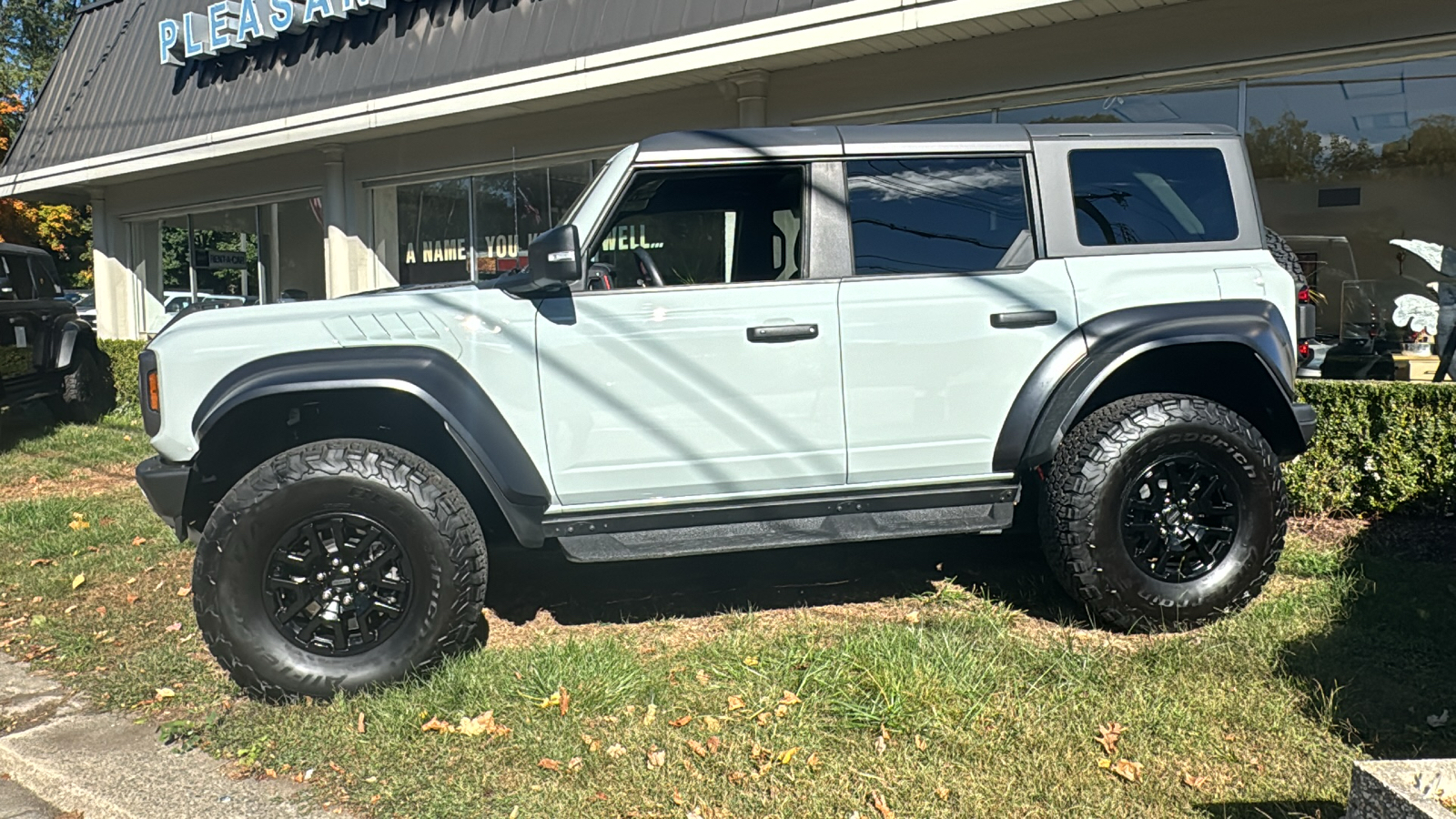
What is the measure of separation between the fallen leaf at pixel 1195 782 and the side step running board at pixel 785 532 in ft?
4.15

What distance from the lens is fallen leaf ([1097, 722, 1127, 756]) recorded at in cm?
313

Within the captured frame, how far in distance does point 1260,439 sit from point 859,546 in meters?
2.12

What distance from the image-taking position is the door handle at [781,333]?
149 inches

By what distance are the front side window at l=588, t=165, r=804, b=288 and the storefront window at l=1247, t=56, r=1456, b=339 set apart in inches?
177

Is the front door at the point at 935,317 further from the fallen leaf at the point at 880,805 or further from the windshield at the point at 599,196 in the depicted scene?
the fallen leaf at the point at 880,805

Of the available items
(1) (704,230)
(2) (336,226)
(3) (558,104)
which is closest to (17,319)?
(2) (336,226)

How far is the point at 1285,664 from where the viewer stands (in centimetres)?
368

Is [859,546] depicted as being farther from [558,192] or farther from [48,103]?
[48,103]

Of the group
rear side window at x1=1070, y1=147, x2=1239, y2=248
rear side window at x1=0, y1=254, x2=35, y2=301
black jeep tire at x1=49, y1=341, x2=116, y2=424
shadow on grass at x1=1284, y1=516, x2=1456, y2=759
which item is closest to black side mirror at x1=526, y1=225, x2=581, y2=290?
rear side window at x1=1070, y1=147, x2=1239, y2=248

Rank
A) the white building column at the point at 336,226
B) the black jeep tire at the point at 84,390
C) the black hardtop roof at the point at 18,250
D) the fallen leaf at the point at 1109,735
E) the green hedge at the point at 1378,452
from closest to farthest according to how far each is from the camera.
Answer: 1. the fallen leaf at the point at 1109,735
2. the green hedge at the point at 1378,452
3. the black hardtop roof at the point at 18,250
4. the black jeep tire at the point at 84,390
5. the white building column at the point at 336,226

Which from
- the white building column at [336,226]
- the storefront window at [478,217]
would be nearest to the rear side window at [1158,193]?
the storefront window at [478,217]

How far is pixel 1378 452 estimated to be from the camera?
5414mm

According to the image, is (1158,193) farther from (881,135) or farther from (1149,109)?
(1149,109)

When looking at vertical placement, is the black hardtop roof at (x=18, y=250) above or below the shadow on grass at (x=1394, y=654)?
above
